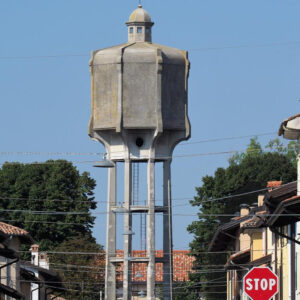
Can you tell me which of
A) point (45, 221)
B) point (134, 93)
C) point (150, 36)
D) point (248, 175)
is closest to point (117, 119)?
point (134, 93)

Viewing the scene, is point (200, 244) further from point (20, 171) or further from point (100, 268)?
point (20, 171)

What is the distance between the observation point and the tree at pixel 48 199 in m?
99.0

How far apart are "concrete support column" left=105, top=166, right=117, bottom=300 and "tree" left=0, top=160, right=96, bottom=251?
59.0 ft

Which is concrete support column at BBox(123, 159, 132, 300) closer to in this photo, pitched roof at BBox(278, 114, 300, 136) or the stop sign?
pitched roof at BBox(278, 114, 300, 136)

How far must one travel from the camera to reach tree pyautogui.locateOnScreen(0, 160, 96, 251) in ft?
325

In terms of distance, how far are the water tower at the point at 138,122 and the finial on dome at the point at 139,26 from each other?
0.96 metres

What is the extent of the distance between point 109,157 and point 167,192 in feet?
11.6

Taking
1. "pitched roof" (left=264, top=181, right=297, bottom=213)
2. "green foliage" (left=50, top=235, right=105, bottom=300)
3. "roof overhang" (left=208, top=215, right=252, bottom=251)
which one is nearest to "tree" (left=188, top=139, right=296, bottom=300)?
"green foliage" (left=50, top=235, right=105, bottom=300)

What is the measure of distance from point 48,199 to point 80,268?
8771mm

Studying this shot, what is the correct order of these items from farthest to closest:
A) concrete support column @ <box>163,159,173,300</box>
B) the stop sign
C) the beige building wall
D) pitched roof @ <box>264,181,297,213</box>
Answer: concrete support column @ <box>163,159,173,300</box> → the beige building wall → pitched roof @ <box>264,181,297,213</box> → the stop sign

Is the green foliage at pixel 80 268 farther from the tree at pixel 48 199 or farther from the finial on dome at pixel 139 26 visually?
the finial on dome at pixel 139 26

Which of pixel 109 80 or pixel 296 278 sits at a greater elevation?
pixel 109 80

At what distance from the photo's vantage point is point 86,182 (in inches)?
4035

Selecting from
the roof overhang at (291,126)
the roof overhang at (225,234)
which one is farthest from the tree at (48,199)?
the roof overhang at (291,126)
